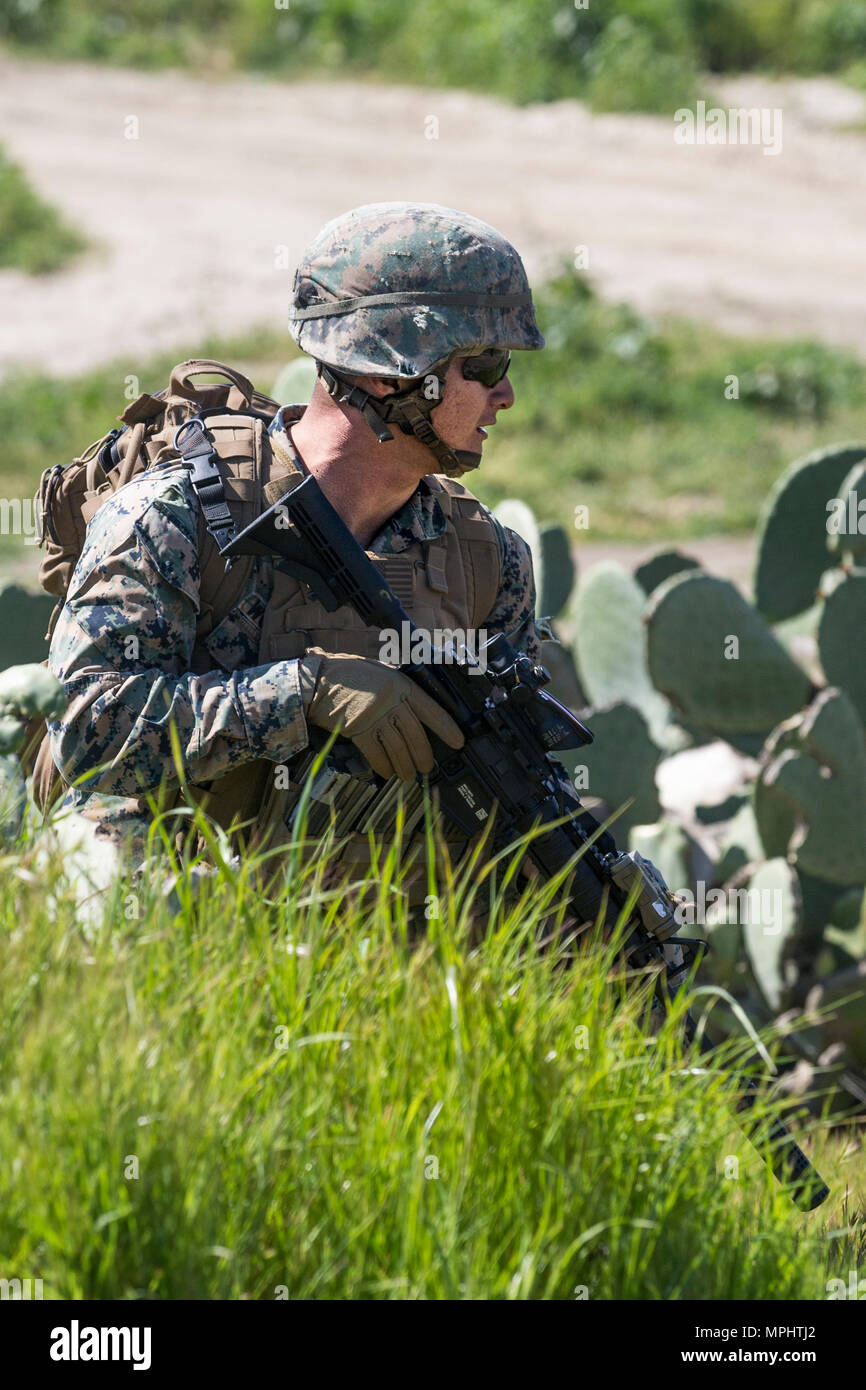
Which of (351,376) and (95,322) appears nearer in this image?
(351,376)

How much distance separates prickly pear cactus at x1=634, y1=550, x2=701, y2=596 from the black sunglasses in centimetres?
313

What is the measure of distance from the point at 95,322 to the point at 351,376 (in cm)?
1113

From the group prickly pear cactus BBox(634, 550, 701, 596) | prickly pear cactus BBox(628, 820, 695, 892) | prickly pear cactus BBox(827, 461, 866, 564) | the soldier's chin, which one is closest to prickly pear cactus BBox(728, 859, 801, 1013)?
prickly pear cactus BBox(628, 820, 695, 892)

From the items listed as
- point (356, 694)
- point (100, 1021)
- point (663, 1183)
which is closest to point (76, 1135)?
point (100, 1021)

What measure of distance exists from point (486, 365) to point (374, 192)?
516 inches

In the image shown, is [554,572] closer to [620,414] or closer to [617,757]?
[617,757]

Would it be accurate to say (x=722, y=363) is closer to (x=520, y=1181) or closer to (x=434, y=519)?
(x=434, y=519)

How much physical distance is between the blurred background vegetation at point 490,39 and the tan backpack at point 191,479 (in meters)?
15.2

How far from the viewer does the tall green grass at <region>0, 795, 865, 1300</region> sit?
1.53 metres

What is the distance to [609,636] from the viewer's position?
17.0 feet

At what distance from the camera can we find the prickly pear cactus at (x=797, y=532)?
5109mm

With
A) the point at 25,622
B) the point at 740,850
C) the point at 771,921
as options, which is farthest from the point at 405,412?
the point at 740,850

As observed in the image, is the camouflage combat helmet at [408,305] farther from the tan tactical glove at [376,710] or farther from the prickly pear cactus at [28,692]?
the prickly pear cactus at [28,692]

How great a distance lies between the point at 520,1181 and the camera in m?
1.67
